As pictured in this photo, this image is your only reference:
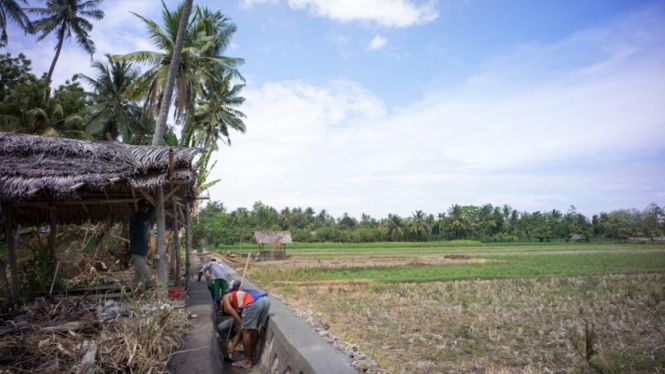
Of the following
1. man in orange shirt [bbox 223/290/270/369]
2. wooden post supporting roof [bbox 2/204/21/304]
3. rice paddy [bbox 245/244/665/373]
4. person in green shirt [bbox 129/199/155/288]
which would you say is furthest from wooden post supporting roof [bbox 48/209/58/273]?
rice paddy [bbox 245/244/665/373]

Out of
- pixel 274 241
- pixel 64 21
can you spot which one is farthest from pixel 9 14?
pixel 274 241

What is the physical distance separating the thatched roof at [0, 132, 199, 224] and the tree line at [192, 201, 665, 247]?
141 feet

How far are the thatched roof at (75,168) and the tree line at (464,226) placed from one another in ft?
141

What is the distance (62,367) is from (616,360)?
6424mm

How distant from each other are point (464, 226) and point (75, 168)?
60523 millimetres

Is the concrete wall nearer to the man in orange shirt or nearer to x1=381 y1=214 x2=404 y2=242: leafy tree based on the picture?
the man in orange shirt

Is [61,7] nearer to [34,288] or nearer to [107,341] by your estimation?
[34,288]

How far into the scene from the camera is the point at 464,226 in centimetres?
6156

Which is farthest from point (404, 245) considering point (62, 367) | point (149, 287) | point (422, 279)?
point (62, 367)

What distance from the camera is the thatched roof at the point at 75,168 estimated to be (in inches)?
232

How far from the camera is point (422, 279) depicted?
15.6 m

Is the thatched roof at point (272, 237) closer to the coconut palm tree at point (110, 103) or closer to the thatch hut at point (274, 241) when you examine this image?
the thatch hut at point (274, 241)

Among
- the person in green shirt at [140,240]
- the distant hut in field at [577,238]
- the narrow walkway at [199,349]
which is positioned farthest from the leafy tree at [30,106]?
the distant hut in field at [577,238]

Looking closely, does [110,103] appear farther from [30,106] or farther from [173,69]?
[173,69]
